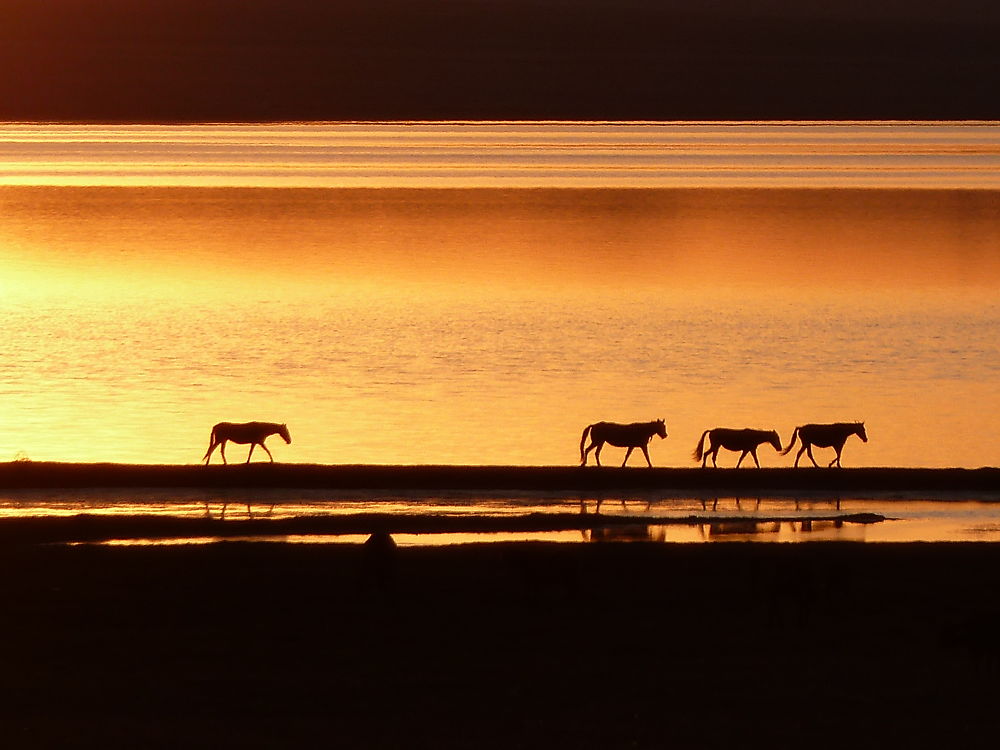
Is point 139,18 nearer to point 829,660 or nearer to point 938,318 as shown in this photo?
point 938,318

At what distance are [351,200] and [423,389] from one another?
108 feet

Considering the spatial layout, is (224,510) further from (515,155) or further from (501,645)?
(515,155)

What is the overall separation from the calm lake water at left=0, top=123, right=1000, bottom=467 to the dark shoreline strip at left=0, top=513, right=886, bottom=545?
11.6 ft

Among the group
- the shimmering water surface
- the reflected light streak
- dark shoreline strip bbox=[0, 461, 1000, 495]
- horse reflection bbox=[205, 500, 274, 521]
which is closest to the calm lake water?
the reflected light streak

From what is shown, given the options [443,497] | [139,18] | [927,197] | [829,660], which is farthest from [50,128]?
[829,660]

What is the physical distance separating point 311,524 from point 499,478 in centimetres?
254

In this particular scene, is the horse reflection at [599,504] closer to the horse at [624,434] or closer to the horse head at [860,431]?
the horse at [624,434]

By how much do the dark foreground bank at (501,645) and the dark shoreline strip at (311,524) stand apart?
0.96 meters

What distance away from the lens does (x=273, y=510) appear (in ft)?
57.3

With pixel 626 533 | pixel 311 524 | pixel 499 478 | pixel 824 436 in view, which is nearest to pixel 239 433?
pixel 499 478

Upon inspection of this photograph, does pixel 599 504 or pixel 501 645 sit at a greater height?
pixel 599 504

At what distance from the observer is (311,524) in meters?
16.5

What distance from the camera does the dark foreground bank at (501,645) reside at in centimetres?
1031

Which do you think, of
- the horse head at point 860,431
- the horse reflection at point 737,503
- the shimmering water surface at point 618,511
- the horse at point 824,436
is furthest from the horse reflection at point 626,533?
the horse head at point 860,431
